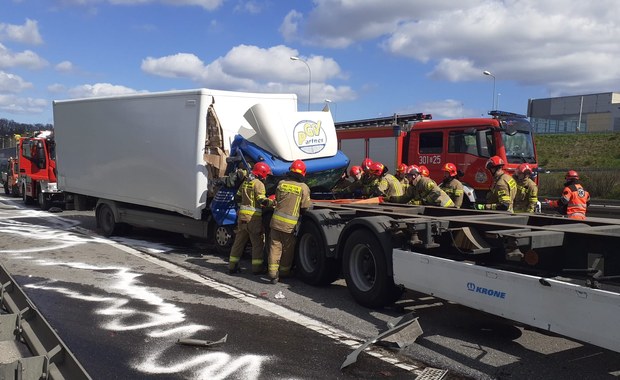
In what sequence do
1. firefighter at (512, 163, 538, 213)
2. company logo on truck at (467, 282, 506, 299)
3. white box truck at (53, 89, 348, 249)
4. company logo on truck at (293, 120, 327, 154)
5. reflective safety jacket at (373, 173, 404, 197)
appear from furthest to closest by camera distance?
reflective safety jacket at (373, 173, 404, 197) < company logo on truck at (293, 120, 327, 154) < white box truck at (53, 89, 348, 249) < firefighter at (512, 163, 538, 213) < company logo on truck at (467, 282, 506, 299)

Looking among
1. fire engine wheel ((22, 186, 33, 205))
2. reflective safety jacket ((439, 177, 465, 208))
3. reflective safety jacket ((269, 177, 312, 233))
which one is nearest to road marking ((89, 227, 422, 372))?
reflective safety jacket ((269, 177, 312, 233))

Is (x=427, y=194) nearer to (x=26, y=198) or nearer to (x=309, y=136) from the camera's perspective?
(x=309, y=136)

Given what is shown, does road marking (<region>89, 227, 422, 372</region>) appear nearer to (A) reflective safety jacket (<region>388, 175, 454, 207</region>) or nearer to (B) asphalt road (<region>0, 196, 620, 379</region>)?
(B) asphalt road (<region>0, 196, 620, 379</region>)

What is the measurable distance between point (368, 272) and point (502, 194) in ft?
10.6

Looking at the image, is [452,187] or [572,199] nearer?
[572,199]

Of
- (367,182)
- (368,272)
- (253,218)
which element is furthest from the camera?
(367,182)

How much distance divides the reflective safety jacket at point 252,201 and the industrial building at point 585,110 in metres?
81.2

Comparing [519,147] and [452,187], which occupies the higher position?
[519,147]

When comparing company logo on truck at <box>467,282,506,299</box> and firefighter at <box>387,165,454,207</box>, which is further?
firefighter at <box>387,165,454,207</box>

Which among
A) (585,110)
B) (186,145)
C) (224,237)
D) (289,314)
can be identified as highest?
(585,110)

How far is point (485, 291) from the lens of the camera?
481cm

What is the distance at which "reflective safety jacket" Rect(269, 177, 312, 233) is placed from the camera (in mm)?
7480

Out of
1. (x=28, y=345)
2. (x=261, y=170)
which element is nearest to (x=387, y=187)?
(x=261, y=170)

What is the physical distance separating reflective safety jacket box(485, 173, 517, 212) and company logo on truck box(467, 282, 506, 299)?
12.5ft
